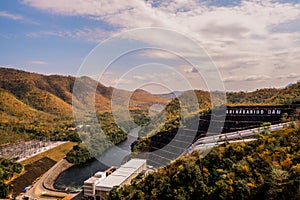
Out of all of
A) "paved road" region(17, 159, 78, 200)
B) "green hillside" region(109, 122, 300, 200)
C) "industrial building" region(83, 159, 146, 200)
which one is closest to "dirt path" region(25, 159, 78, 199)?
"paved road" region(17, 159, 78, 200)

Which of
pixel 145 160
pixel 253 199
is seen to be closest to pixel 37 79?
pixel 145 160

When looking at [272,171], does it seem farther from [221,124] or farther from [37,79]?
[37,79]

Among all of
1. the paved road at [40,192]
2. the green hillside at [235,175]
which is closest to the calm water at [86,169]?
the paved road at [40,192]

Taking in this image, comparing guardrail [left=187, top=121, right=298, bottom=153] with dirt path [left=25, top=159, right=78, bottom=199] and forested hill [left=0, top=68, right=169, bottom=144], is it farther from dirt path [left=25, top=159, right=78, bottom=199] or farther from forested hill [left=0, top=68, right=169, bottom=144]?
dirt path [left=25, top=159, right=78, bottom=199]

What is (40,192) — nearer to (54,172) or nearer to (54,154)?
(54,172)

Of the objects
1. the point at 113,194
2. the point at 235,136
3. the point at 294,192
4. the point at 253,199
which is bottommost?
the point at 113,194

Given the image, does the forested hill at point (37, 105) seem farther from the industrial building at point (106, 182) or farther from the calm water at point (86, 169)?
the industrial building at point (106, 182)

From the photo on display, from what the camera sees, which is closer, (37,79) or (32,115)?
(32,115)

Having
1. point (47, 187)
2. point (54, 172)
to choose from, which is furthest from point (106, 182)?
point (54, 172)
